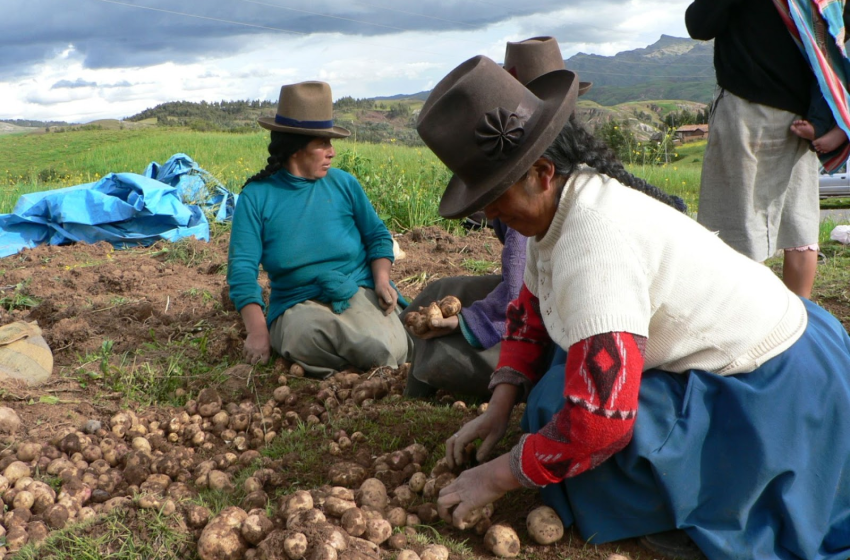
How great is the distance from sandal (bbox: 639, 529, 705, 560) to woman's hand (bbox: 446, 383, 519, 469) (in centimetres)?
52

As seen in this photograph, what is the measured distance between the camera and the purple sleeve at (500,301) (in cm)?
301

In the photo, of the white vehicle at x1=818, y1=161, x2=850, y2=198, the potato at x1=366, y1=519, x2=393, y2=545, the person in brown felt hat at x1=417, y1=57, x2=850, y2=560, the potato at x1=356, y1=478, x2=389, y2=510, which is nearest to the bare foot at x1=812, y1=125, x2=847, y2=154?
the person in brown felt hat at x1=417, y1=57, x2=850, y2=560

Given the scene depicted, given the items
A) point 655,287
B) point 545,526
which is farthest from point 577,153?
point 545,526

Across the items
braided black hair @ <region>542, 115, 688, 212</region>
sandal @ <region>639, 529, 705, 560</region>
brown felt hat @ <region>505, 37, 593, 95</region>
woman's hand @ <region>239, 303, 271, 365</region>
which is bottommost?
woman's hand @ <region>239, 303, 271, 365</region>

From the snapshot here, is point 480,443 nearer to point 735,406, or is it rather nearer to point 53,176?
point 735,406

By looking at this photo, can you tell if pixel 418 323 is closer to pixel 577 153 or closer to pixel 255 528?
pixel 255 528

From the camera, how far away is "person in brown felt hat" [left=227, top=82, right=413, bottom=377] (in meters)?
3.84

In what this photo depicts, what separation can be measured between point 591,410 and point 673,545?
629mm

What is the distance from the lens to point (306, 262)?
156 inches

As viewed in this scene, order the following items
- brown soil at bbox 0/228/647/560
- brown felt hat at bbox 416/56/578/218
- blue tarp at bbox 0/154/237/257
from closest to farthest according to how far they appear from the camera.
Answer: brown felt hat at bbox 416/56/578/218, brown soil at bbox 0/228/647/560, blue tarp at bbox 0/154/237/257

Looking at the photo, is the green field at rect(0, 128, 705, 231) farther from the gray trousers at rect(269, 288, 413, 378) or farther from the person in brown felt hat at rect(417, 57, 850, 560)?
the person in brown felt hat at rect(417, 57, 850, 560)

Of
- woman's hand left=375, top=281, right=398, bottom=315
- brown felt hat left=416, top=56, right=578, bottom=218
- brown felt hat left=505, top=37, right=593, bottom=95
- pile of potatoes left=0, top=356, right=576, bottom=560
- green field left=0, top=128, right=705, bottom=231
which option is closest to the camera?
brown felt hat left=416, top=56, right=578, bottom=218

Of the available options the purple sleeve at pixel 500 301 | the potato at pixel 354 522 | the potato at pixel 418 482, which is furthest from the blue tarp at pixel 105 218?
the potato at pixel 354 522

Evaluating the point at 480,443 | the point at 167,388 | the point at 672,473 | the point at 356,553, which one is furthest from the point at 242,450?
the point at 672,473
